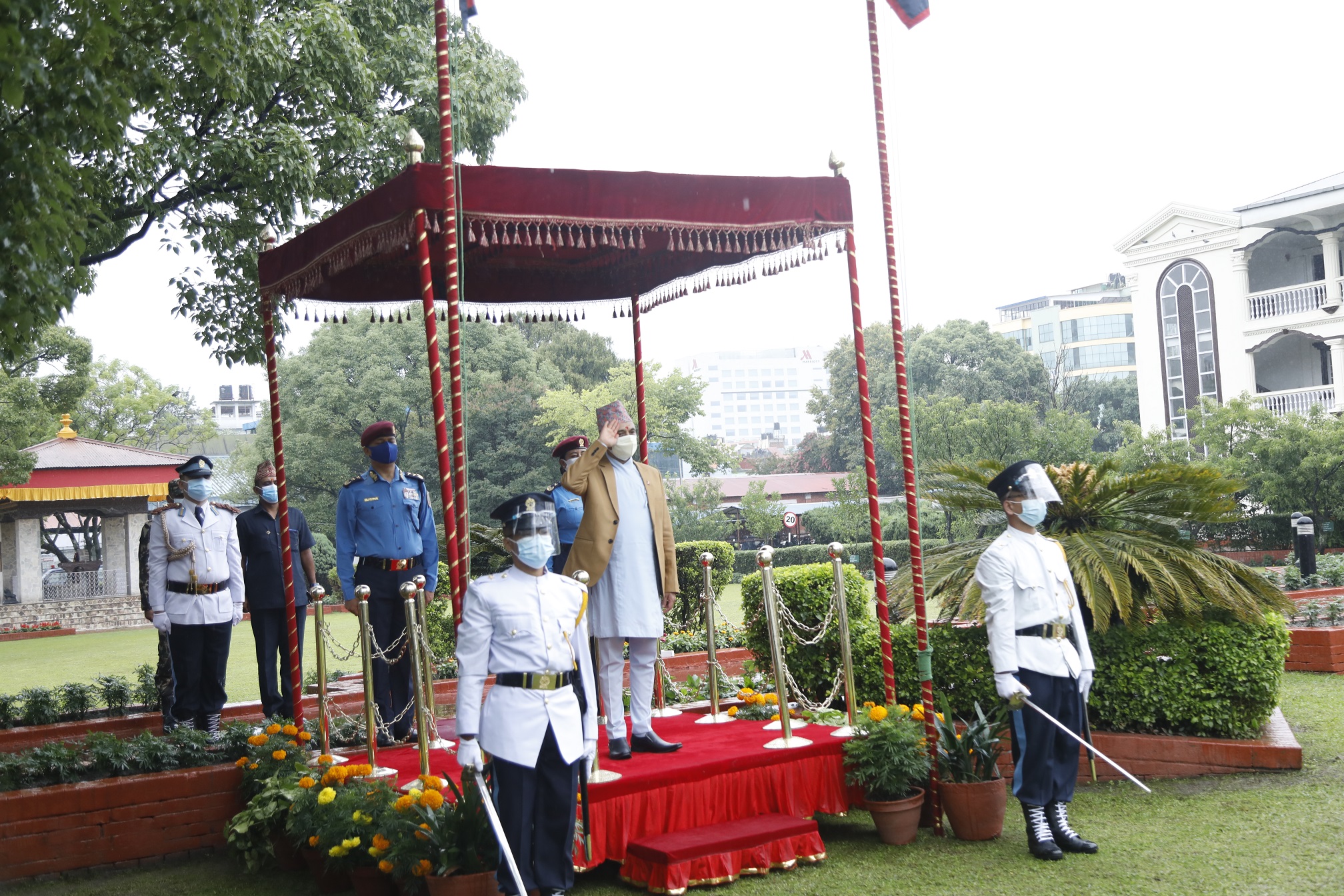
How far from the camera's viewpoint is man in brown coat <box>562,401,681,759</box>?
18.6 ft

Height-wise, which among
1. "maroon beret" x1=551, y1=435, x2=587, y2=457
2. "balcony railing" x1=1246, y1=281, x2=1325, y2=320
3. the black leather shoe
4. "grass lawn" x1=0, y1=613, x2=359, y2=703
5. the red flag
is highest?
"balcony railing" x1=1246, y1=281, x2=1325, y2=320

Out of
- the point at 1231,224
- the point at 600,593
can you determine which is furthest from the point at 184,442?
the point at 600,593

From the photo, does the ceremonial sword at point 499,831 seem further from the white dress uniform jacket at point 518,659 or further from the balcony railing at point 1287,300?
the balcony railing at point 1287,300

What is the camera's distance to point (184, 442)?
51656mm

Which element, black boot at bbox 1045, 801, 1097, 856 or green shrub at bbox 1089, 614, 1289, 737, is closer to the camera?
black boot at bbox 1045, 801, 1097, 856

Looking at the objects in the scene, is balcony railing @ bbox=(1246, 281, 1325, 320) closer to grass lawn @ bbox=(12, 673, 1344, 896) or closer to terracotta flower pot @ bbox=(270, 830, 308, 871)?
grass lawn @ bbox=(12, 673, 1344, 896)

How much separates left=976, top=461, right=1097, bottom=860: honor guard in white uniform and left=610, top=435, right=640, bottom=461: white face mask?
1.84 m

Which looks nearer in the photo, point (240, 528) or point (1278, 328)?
point (240, 528)

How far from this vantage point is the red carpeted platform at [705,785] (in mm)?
5059

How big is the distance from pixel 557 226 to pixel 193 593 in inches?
142

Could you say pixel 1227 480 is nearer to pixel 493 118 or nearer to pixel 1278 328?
pixel 493 118

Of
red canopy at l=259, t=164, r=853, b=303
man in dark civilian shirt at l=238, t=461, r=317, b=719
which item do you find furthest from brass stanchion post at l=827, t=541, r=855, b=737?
man in dark civilian shirt at l=238, t=461, r=317, b=719

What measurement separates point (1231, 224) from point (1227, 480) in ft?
81.9

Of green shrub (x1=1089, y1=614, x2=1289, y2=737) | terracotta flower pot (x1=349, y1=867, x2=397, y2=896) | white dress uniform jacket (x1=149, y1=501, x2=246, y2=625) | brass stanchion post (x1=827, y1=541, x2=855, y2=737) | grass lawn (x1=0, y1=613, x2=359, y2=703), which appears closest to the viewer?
terracotta flower pot (x1=349, y1=867, x2=397, y2=896)
